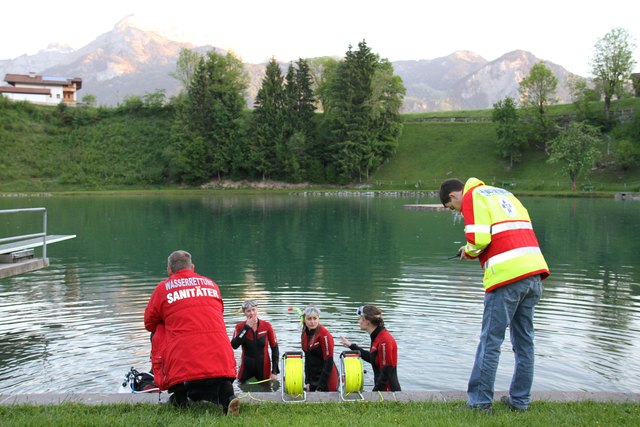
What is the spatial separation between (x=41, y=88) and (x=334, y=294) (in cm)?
12659

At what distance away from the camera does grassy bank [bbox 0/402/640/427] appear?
5973mm

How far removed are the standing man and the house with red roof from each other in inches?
5206

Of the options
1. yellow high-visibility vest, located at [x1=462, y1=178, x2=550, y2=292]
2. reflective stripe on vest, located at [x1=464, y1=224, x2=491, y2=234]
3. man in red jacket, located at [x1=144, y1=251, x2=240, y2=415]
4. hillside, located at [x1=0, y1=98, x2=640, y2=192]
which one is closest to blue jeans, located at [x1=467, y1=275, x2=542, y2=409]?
yellow high-visibility vest, located at [x1=462, y1=178, x2=550, y2=292]

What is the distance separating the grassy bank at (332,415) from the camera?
5.97 meters

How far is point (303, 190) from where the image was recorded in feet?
261

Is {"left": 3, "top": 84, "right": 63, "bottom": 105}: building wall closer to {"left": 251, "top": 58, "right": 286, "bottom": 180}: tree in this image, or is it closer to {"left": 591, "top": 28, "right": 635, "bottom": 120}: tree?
{"left": 251, "top": 58, "right": 286, "bottom": 180}: tree

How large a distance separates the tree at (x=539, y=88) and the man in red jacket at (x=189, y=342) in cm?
8634

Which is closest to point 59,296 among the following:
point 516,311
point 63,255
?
point 63,255

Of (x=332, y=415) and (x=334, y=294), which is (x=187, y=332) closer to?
(x=332, y=415)

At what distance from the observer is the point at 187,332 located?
6375 millimetres

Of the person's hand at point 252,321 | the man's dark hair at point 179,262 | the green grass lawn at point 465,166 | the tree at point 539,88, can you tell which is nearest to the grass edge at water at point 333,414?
the man's dark hair at point 179,262

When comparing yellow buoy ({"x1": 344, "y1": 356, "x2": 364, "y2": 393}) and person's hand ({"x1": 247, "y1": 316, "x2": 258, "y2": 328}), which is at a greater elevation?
person's hand ({"x1": 247, "y1": 316, "x2": 258, "y2": 328})

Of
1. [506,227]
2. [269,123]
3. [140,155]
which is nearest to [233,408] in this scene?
[506,227]

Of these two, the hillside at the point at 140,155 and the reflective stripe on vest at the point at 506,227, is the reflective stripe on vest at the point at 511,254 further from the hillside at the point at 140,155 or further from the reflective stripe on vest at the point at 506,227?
the hillside at the point at 140,155
